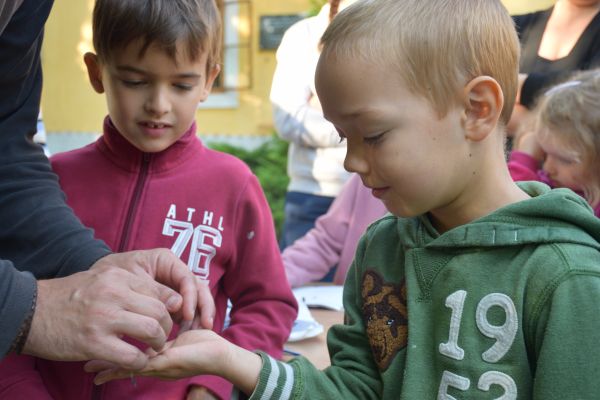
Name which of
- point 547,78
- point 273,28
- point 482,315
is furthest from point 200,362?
point 273,28

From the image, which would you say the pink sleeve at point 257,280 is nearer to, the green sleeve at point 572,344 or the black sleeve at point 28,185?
the black sleeve at point 28,185

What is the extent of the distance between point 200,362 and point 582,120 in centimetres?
166

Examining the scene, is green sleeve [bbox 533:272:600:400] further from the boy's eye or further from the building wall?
the building wall

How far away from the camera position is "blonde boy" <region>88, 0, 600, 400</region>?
1186 mm

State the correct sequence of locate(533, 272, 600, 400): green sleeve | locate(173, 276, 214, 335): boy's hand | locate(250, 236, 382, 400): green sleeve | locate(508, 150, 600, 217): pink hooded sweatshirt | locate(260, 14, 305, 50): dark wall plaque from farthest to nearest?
locate(260, 14, 305, 50): dark wall plaque < locate(508, 150, 600, 217): pink hooded sweatshirt < locate(173, 276, 214, 335): boy's hand < locate(250, 236, 382, 400): green sleeve < locate(533, 272, 600, 400): green sleeve

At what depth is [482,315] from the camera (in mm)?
1238

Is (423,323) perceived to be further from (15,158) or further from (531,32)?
(531,32)

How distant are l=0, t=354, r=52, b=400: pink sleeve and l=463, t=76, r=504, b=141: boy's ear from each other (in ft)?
3.73

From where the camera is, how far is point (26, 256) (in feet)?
5.78

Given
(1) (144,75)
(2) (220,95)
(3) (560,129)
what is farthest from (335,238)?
(2) (220,95)

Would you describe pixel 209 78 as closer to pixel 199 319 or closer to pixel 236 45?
pixel 199 319

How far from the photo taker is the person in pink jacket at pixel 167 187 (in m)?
1.77

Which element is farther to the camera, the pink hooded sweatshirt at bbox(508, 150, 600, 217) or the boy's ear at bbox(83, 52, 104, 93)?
the pink hooded sweatshirt at bbox(508, 150, 600, 217)

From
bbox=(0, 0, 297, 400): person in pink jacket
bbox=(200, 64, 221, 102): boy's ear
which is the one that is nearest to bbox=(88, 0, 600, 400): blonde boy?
bbox=(0, 0, 297, 400): person in pink jacket
